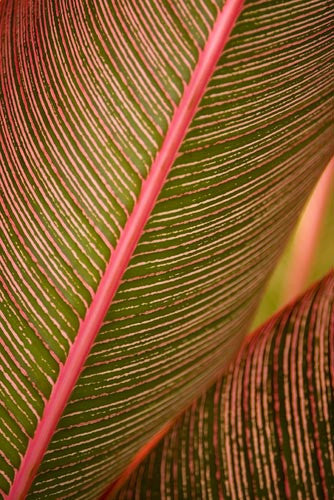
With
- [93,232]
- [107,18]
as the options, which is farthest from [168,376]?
[107,18]

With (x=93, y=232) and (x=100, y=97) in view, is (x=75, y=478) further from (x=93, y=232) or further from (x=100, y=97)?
(x=100, y=97)

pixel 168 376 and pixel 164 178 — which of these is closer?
pixel 164 178

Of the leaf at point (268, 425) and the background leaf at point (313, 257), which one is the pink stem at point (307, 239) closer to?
the background leaf at point (313, 257)

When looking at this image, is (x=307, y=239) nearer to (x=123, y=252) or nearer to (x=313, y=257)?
(x=313, y=257)

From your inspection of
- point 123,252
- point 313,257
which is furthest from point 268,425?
point 313,257

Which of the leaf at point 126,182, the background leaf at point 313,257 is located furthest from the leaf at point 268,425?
the background leaf at point 313,257

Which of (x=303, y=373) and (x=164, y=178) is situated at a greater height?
(x=164, y=178)

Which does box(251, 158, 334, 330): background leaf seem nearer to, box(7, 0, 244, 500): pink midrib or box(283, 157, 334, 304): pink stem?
box(283, 157, 334, 304): pink stem
